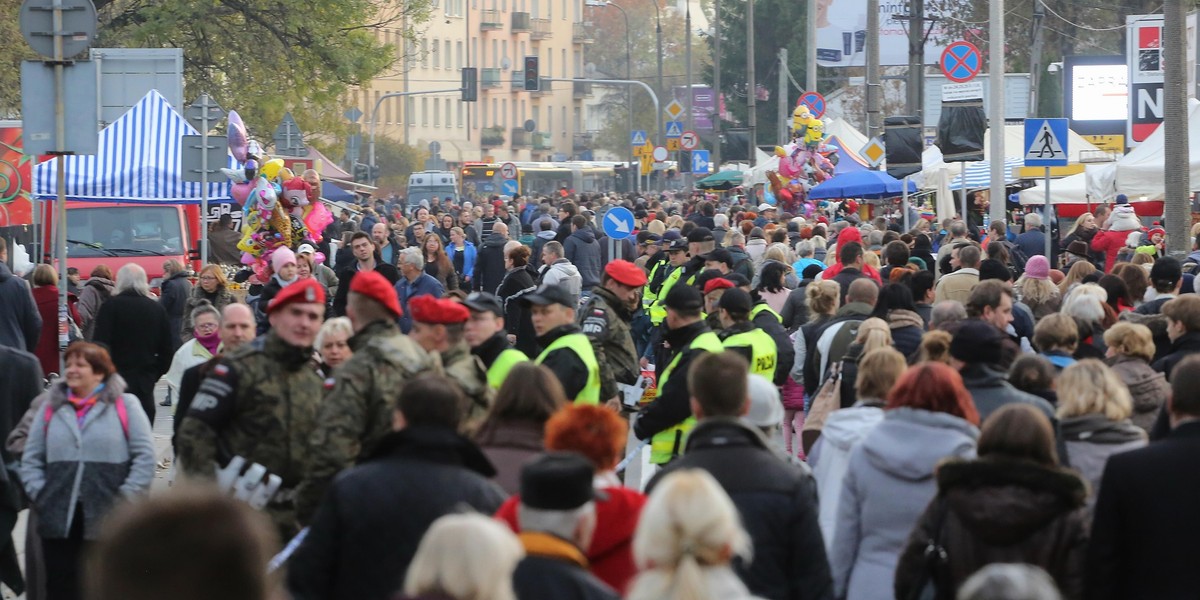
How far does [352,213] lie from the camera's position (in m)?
37.2

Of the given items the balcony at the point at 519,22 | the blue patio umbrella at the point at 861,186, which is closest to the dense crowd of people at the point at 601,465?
the blue patio umbrella at the point at 861,186

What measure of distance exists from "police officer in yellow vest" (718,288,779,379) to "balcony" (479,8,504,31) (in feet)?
335

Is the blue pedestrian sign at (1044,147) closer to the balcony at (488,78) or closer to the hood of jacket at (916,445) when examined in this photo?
the hood of jacket at (916,445)

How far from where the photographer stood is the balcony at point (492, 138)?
370ft

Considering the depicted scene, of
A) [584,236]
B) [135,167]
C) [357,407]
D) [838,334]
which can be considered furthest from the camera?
[584,236]

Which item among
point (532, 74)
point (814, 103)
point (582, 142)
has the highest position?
point (582, 142)

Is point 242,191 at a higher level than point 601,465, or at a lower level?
higher

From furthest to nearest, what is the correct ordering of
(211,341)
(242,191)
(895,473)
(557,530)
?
1. (242,191)
2. (211,341)
3. (895,473)
4. (557,530)

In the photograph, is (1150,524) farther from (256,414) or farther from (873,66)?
(873,66)

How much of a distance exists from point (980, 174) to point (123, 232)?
1670cm

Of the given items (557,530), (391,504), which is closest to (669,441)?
(391,504)

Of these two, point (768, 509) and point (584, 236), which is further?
point (584, 236)

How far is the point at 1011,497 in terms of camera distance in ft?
17.7

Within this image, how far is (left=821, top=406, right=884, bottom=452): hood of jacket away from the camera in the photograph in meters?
7.13
